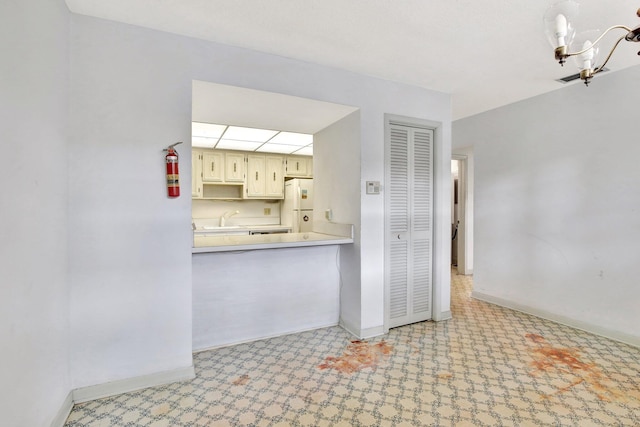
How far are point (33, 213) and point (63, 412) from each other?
120 centimetres

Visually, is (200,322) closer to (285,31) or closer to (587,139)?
(285,31)

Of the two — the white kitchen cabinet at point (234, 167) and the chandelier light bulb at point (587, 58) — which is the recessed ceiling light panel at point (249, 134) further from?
the chandelier light bulb at point (587, 58)

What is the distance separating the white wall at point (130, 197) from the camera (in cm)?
193

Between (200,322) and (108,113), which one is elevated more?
(108,113)

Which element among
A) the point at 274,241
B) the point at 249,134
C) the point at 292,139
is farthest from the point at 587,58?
the point at 249,134

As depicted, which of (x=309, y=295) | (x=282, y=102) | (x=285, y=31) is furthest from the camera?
(x=309, y=295)

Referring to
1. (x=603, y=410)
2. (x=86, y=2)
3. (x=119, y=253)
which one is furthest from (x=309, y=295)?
(x=86, y=2)

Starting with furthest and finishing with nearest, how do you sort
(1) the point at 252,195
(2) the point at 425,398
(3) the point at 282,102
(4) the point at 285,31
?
(1) the point at 252,195 → (3) the point at 282,102 → (4) the point at 285,31 → (2) the point at 425,398

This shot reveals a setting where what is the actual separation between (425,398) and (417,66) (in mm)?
2573

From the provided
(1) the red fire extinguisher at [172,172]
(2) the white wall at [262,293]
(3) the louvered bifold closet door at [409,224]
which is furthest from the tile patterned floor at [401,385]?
(1) the red fire extinguisher at [172,172]

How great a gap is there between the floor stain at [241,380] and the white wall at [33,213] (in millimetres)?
981

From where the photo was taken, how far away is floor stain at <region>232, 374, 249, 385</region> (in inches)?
83.5

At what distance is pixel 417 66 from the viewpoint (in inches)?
104

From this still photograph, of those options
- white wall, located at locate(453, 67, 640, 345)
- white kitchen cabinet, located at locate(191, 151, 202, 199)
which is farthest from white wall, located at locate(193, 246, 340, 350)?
white kitchen cabinet, located at locate(191, 151, 202, 199)
